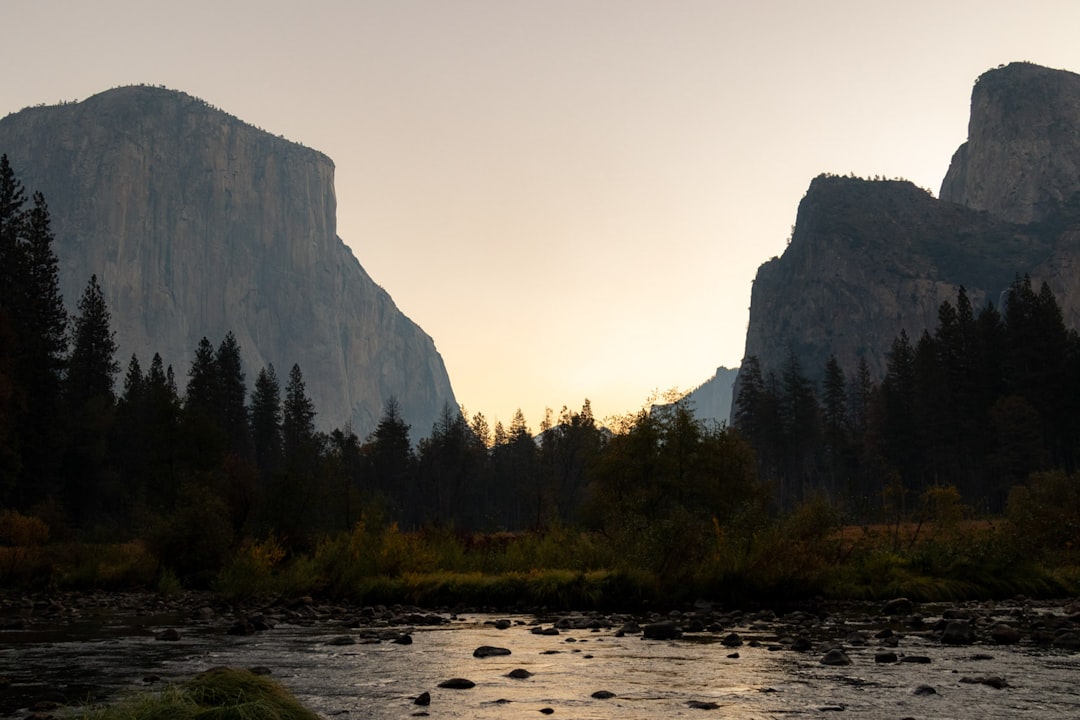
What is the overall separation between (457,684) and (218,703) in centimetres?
548

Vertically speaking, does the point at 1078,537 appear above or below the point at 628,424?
below

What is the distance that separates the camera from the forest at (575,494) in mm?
27609

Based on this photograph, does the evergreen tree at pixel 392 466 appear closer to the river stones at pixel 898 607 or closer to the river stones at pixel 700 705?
the river stones at pixel 898 607

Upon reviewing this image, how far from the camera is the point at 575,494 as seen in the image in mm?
113188

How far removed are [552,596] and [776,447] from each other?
335 ft

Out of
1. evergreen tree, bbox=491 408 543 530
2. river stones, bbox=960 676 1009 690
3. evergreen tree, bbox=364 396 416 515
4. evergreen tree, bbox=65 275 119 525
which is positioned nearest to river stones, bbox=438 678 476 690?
river stones, bbox=960 676 1009 690

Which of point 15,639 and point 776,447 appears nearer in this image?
point 15,639

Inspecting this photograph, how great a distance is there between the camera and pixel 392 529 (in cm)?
3119

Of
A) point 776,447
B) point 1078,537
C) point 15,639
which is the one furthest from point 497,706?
point 776,447

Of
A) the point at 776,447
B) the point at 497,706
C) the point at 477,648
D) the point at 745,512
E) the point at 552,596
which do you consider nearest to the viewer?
the point at 497,706

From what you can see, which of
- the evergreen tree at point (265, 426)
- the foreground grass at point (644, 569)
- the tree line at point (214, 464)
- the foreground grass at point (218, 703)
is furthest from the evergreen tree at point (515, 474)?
the foreground grass at point (218, 703)

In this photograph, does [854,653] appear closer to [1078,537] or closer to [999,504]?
[1078,537]

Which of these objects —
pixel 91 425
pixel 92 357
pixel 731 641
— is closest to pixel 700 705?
pixel 731 641

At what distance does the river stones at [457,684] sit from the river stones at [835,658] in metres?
6.24
